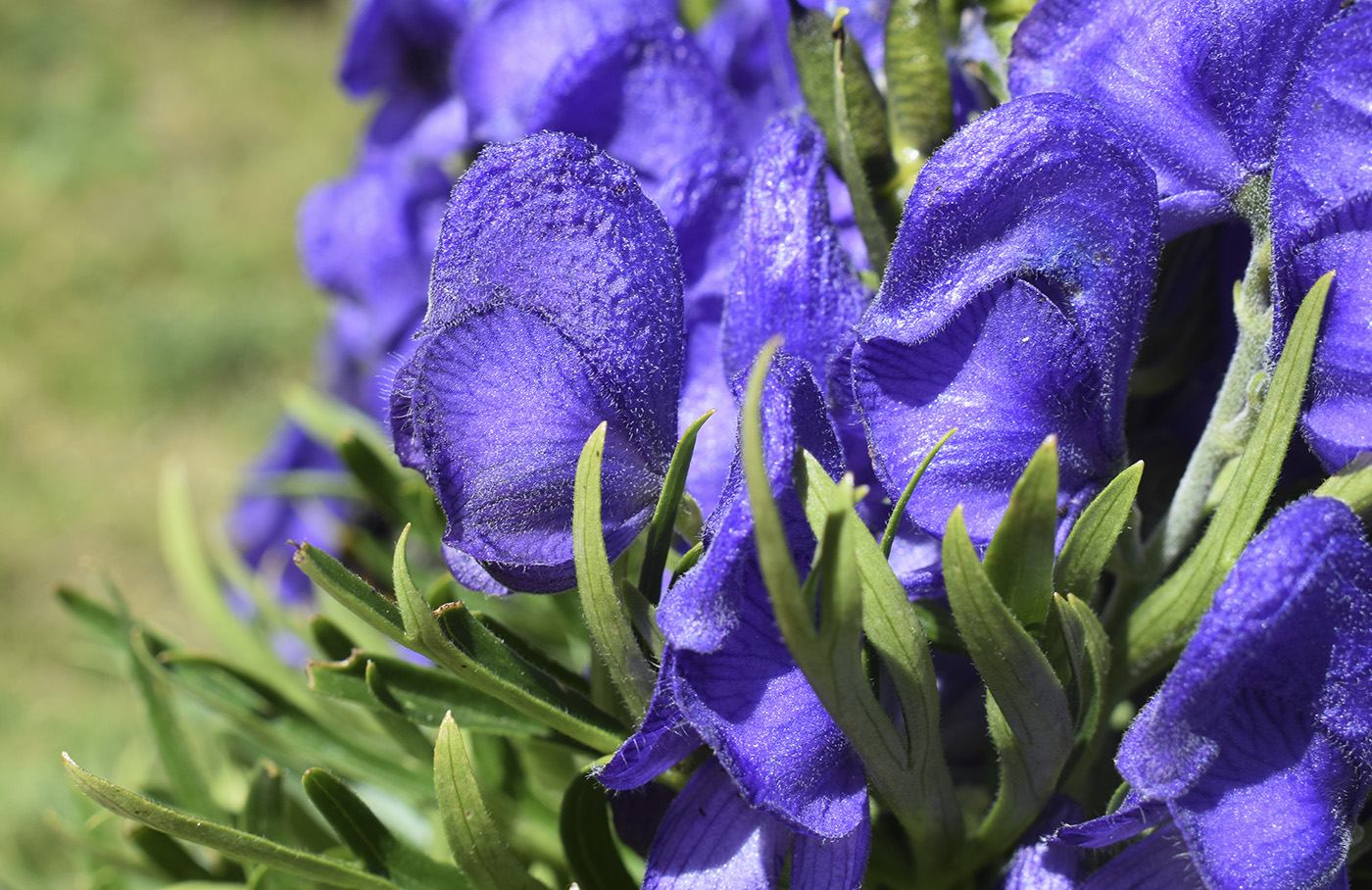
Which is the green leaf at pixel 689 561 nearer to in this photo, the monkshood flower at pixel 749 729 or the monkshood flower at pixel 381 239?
the monkshood flower at pixel 749 729

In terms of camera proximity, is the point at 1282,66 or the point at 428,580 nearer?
the point at 1282,66

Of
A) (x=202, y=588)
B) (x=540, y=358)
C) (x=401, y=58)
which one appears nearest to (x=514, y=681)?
(x=540, y=358)

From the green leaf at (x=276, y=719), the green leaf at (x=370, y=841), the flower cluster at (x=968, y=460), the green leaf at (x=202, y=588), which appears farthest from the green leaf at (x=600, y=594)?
the green leaf at (x=202, y=588)

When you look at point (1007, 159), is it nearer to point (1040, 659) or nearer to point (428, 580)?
point (1040, 659)

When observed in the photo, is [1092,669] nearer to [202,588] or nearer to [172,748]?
[172,748]

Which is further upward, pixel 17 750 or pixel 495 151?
pixel 495 151

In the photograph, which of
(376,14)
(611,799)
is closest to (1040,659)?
(611,799)

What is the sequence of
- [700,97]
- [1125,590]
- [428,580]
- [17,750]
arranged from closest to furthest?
[1125,590], [700,97], [428,580], [17,750]
